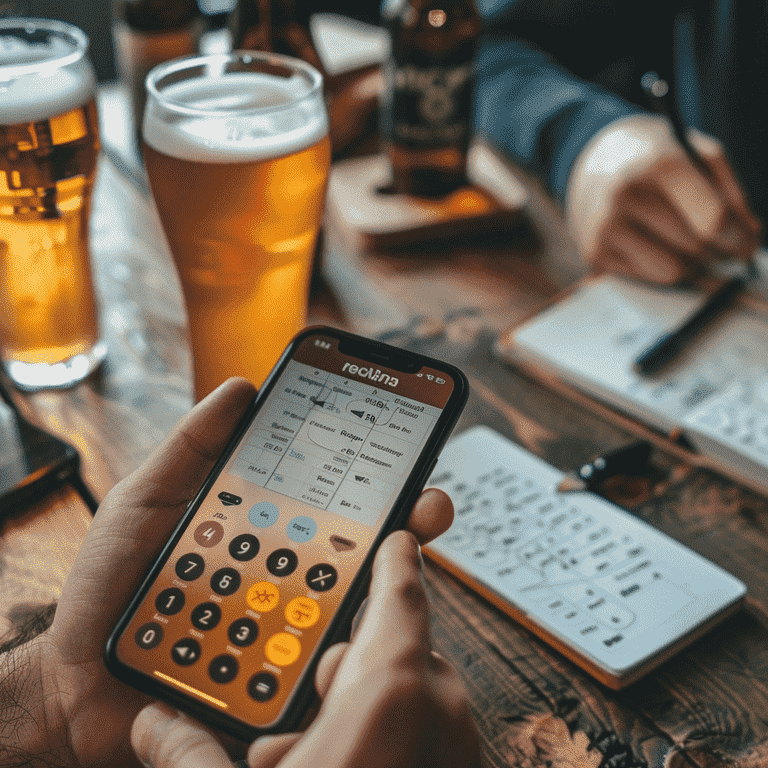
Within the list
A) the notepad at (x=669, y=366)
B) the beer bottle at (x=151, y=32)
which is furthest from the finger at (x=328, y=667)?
the beer bottle at (x=151, y=32)

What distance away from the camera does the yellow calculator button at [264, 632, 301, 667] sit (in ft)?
1.28

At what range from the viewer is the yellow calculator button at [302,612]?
40 centimetres

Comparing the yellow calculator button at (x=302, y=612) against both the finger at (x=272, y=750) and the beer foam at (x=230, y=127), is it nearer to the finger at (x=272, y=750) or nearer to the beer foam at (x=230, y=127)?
the finger at (x=272, y=750)

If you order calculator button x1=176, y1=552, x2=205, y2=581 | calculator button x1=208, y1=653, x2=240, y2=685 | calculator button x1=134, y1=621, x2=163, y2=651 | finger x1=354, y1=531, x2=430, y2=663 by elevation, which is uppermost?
finger x1=354, y1=531, x2=430, y2=663

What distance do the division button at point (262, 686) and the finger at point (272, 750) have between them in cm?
3

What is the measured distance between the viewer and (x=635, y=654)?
1.44 feet

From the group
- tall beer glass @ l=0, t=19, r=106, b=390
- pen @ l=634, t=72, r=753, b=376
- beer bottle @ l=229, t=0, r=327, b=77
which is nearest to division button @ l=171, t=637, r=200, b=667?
tall beer glass @ l=0, t=19, r=106, b=390

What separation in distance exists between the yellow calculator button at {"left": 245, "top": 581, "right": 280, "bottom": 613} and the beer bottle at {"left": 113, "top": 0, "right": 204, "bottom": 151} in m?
0.65

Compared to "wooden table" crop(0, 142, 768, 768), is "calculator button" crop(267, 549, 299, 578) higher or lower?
higher

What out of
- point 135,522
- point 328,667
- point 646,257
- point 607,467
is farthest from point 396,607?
point 646,257

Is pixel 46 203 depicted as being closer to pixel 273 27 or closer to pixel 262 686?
pixel 273 27

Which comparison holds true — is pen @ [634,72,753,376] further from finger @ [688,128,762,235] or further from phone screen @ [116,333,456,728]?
phone screen @ [116,333,456,728]

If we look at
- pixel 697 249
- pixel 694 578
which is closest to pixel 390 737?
pixel 694 578

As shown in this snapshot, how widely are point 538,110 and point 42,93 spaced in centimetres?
67
